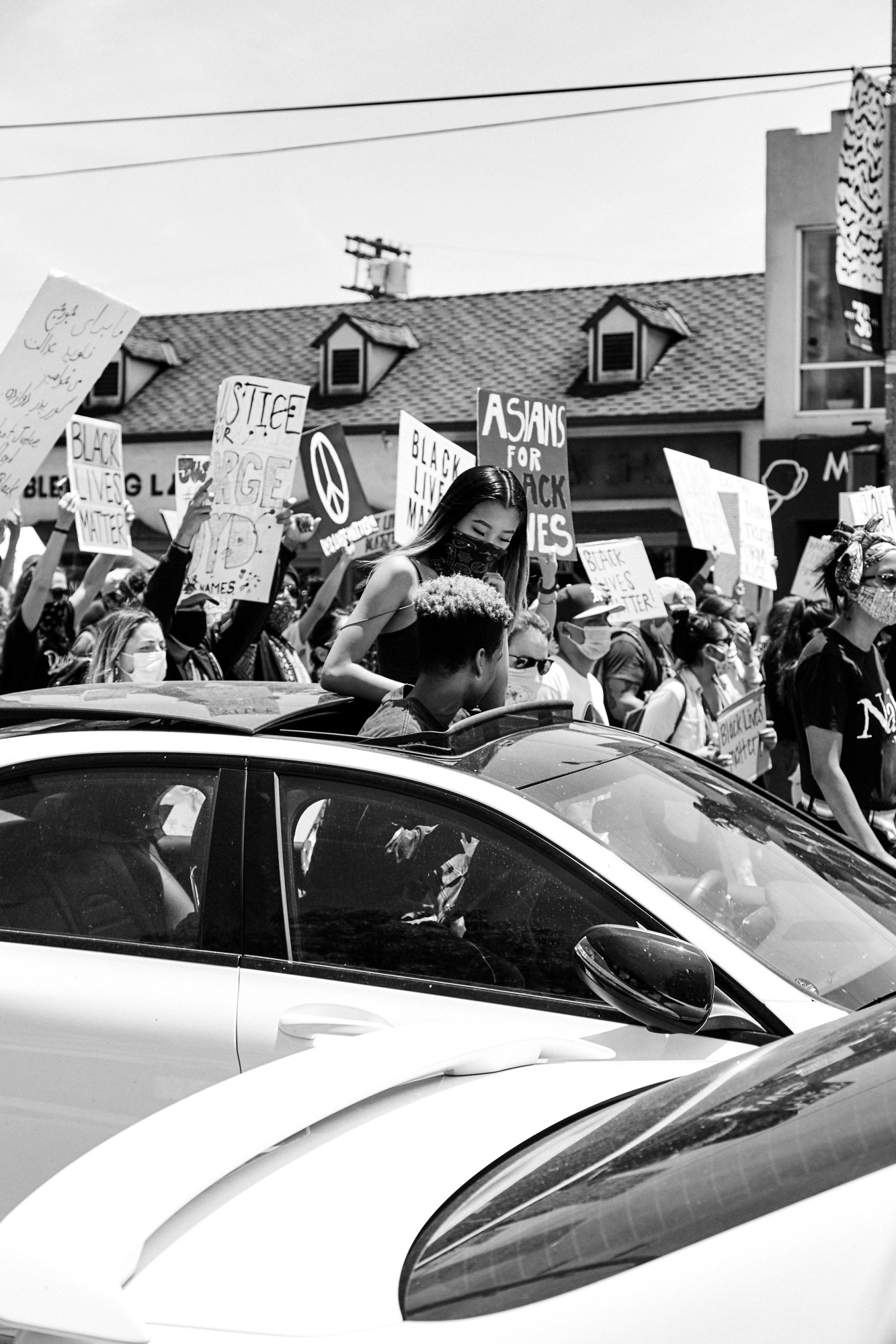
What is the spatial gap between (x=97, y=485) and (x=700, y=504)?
3957 mm

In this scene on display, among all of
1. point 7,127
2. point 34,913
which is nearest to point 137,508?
point 7,127

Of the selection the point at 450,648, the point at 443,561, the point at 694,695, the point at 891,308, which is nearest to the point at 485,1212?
the point at 450,648

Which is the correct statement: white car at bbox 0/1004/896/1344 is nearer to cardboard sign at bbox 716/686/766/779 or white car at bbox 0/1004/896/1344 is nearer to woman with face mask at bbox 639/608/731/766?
cardboard sign at bbox 716/686/766/779

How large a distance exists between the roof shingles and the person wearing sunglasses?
62.4 feet

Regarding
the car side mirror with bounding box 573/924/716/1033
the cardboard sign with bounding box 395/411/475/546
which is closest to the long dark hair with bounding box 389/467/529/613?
the car side mirror with bounding box 573/924/716/1033

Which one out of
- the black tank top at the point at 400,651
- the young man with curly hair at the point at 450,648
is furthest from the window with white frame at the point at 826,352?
the young man with curly hair at the point at 450,648

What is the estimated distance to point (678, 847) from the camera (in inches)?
124

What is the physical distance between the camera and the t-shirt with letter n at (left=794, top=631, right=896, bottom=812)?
5.01m

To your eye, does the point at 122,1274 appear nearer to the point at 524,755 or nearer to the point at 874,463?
the point at 524,755

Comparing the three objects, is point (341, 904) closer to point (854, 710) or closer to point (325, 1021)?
point (325, 1021)

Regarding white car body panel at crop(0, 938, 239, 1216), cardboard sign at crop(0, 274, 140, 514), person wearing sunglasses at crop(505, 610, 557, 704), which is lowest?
white car body panel at crop(0, 938, 239, 1216)

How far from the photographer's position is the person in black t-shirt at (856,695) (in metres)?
5.00

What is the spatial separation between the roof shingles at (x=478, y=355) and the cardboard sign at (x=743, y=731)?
1864 centimetres

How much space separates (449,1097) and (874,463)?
21014 mm
